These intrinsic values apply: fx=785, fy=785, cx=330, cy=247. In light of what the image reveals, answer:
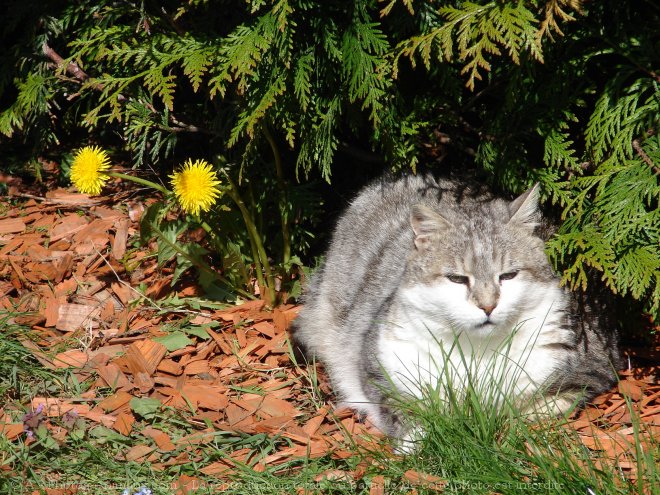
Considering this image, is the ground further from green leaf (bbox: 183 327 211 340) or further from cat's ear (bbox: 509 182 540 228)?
cat's ear (bbox: 509 182 540 228)

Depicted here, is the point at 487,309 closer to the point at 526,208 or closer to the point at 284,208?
the point at 526,208

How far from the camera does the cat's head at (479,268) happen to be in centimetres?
332

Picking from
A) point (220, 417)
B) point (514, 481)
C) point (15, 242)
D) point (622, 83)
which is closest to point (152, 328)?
point (220, 417)

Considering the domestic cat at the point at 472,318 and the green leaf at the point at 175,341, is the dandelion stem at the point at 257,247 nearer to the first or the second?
the green leaf at the point at 175,341

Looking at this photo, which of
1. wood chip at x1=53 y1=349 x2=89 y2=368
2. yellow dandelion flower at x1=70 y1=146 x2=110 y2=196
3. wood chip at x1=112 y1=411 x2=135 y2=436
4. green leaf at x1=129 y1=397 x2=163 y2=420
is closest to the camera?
wood chip at x1=112 y1=411 x2=135 y2=436

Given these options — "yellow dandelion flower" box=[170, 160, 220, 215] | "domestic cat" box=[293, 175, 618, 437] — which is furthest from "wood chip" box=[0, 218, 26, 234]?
"domestic cat" box=[293, 175, 618, 437]

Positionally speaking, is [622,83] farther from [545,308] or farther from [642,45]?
[545,308]

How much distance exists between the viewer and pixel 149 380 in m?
3.99

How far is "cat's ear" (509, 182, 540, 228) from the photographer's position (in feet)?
11.3

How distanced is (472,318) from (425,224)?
1.68 feet

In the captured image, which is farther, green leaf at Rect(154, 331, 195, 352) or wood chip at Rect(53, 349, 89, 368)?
green leaf at Rect(154, 331, 195, 352)

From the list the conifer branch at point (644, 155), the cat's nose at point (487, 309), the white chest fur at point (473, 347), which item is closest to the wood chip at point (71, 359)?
the white chest fur at point (473, 347)

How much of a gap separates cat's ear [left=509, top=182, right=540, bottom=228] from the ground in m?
0.89

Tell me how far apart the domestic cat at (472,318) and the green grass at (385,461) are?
0.17 meters
